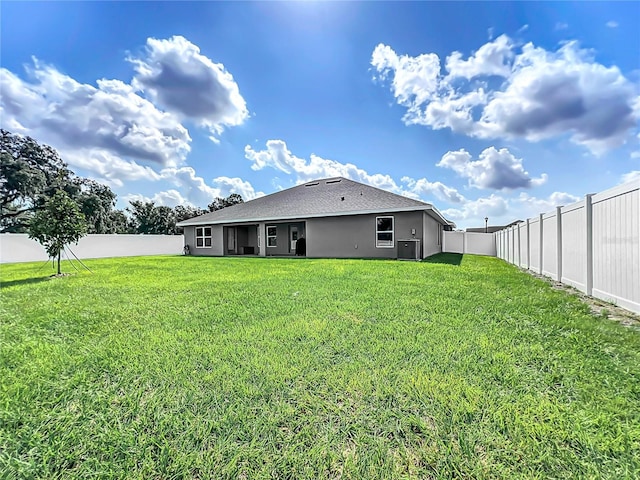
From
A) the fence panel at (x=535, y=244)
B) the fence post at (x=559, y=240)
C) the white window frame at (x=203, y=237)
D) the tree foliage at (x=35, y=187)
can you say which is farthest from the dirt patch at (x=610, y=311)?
the tree foliage at (x=35, y=187)

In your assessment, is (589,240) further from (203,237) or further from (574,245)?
(203,237)

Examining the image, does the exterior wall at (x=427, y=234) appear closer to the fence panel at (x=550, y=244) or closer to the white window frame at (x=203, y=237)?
the fence panel at (x=550, y=244)

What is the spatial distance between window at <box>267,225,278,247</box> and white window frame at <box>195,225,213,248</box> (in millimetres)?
4575

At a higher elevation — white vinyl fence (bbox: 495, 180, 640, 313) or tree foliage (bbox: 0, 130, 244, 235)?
tree foliage (bbox: 0, 130, 244, 235)

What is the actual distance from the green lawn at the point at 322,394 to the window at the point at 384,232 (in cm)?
973

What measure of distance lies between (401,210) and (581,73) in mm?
7190

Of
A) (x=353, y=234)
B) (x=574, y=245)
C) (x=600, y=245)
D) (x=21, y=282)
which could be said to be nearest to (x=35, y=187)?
(x=21, y=282)

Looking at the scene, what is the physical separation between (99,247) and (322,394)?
23.2 metres

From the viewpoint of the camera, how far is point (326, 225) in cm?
1611

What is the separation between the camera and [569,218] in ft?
21.2

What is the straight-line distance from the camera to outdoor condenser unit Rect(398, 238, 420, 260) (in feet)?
43.6

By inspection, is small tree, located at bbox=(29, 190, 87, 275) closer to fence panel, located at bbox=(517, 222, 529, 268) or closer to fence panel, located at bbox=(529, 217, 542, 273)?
fence panel, located at bbox=(529, 217, 542, 273)

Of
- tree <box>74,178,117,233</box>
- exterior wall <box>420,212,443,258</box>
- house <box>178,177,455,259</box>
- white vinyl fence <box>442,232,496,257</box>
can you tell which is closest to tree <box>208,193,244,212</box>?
tree <box>74,178,117,233</box>

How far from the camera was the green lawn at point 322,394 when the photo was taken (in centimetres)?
→ 182
